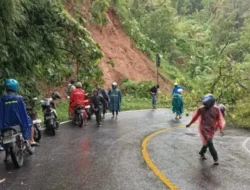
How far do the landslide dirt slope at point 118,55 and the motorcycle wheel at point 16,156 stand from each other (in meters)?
24.1

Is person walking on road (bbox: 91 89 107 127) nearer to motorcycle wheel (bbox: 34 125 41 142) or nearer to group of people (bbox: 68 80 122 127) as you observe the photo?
group of people (bbox: 68 80 122 127)

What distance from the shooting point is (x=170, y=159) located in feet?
31.8

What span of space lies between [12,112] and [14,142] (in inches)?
26.9

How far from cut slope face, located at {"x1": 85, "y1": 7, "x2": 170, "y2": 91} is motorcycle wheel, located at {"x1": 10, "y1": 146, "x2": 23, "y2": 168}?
79.7 ft

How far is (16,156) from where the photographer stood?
872cm

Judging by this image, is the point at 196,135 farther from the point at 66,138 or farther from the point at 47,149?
the point at 47,149

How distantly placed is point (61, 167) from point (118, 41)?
29.9 metres

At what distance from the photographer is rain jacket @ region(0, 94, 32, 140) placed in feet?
29.5

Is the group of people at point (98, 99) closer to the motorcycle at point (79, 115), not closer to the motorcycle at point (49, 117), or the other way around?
the motorcycle at point (79, 115)

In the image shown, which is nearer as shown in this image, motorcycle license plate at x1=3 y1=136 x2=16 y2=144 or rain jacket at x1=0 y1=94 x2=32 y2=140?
motorcycle license plate at x1=3 y1=136 x2=16 y2=144

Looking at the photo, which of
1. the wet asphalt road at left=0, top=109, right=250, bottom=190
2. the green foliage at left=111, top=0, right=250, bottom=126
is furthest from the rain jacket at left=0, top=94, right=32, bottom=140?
the green foliage at left=111, top=0, right=250, bottom=126

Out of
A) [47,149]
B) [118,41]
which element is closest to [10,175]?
[47,149]

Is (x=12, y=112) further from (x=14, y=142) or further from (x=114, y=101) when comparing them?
(x=114, y=101)

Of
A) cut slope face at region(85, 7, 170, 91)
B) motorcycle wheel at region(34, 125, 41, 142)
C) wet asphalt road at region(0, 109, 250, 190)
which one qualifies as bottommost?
wet asphalt road at region(0, 109, 250, 190)
